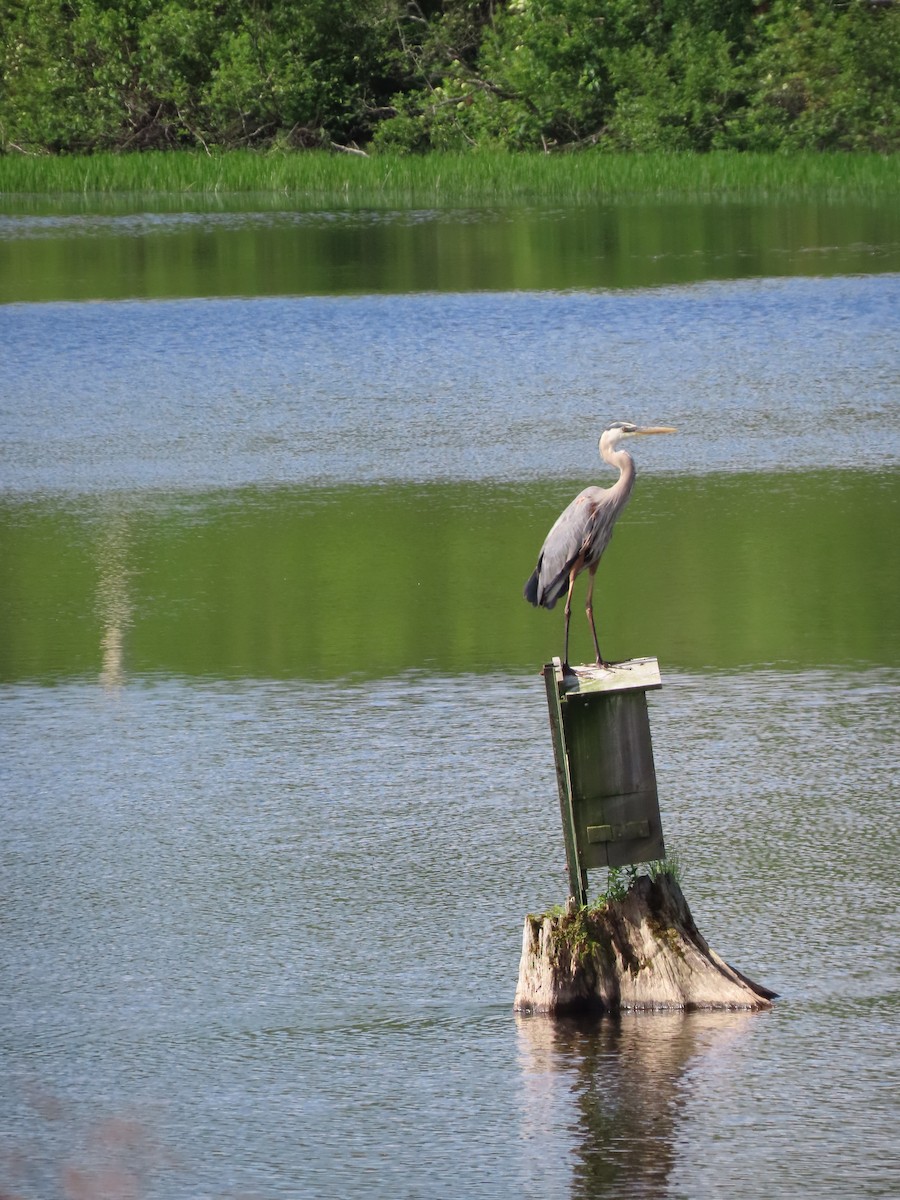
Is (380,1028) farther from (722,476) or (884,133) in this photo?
(884,133)

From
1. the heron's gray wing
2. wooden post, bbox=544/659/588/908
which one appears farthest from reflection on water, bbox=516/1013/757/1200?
the heron's gray wing

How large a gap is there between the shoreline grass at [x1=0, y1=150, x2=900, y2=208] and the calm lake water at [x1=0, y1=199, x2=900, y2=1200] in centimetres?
1137

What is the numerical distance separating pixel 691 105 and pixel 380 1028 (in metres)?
28.4

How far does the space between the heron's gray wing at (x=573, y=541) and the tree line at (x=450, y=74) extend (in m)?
27.4

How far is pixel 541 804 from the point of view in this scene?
6.13 m

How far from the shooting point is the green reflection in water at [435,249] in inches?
704

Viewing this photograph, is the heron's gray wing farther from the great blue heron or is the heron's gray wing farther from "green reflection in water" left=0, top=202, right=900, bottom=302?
"green reflection in water" left=0, top=202, right=900, bottom=302

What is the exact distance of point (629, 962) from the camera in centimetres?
461

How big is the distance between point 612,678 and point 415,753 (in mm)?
2095

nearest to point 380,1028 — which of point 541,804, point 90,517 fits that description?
point 541,804

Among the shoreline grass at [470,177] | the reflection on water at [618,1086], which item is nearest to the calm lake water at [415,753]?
the reflection on water at [618,1086]

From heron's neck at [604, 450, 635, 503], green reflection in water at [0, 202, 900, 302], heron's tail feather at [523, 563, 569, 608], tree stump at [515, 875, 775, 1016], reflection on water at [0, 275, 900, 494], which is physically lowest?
tree stump at [515, 875, 775, 1016]

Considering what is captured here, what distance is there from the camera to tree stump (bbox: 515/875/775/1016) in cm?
457

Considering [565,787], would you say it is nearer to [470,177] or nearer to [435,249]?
[435,249]
